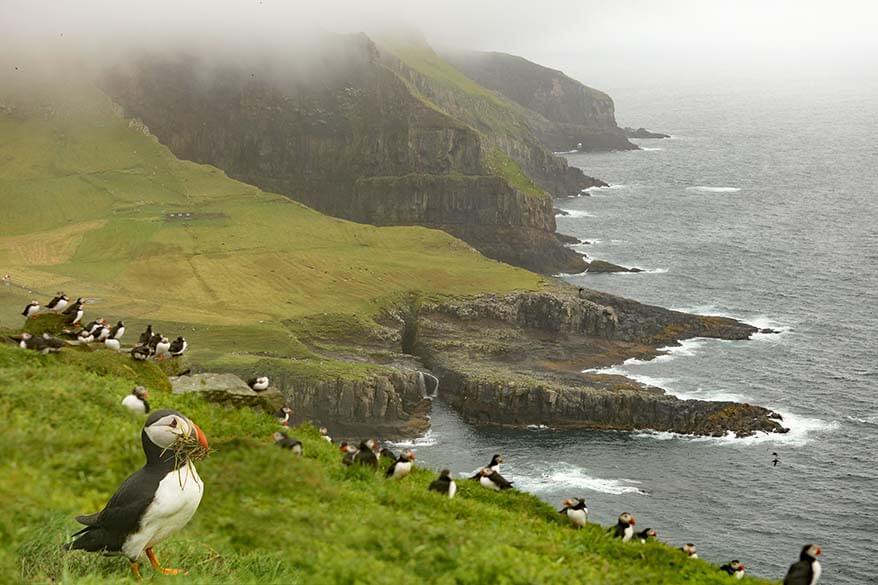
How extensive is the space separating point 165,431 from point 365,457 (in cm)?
1458

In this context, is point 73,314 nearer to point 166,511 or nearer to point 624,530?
point 624,530

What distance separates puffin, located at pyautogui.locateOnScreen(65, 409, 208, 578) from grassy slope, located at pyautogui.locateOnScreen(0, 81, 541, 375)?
299ft

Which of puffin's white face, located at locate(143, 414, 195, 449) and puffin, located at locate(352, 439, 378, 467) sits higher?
puffin's white face, located at locate(143, 414, 195, 449)

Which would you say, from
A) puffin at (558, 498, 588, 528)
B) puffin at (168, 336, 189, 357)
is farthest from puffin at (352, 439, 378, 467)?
puffin at (168, 336, 189, 357)

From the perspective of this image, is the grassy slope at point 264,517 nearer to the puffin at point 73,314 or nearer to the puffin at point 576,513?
the puffin at point 576,513

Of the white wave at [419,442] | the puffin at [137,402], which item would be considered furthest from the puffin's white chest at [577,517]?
the white wave at [419,442]

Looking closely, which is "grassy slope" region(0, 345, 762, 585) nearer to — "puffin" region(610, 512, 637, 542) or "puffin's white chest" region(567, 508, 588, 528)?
"puffin's white chest" region(567, 508, 588, 528)

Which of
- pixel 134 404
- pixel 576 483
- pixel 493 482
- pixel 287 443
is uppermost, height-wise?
pixel 134 404

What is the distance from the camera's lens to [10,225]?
526 ft

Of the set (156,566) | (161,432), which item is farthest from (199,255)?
(161,432)

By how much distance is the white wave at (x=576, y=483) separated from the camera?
282 ft

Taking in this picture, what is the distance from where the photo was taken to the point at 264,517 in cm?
1980

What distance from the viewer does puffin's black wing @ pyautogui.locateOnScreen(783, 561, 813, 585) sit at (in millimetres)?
22625

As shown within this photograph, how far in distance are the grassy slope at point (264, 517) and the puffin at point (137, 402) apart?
1.18 ft
